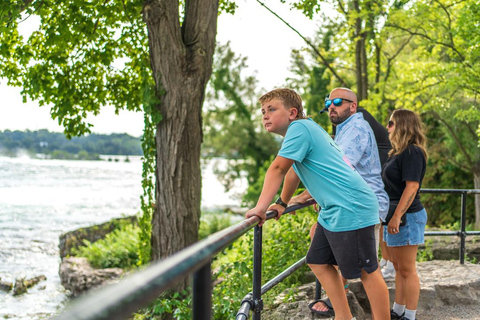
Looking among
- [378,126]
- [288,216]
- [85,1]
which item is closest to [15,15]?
[85,1]

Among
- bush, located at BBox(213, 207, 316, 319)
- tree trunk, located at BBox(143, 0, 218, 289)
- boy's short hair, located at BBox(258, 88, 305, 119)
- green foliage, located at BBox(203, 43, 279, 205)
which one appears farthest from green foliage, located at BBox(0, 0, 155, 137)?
green foliage, located at BBox(203, 43, 279, 205)

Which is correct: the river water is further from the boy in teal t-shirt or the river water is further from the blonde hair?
the boy in teal t-shirt

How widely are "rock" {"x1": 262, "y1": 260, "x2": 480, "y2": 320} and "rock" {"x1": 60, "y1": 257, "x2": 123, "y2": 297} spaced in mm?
10094

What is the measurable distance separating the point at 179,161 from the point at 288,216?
68.0 inches

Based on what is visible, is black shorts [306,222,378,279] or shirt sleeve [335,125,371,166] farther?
shirt sleeve [335,125,371,166]

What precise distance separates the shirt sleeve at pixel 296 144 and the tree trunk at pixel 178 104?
447 centimetres

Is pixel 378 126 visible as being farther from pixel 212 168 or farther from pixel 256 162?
pixel 212 168

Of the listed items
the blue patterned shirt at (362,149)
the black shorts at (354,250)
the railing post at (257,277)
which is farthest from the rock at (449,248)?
the railing post at (257,277)

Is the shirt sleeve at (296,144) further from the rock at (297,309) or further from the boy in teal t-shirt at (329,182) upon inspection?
the rock at (297,309)

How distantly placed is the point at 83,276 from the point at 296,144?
43.9 feet

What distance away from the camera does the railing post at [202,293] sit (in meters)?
1.23

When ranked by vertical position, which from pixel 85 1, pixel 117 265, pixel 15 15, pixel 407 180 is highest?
pixel 85 1

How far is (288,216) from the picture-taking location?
22.9ft

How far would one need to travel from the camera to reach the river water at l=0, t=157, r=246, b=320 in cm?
1499
